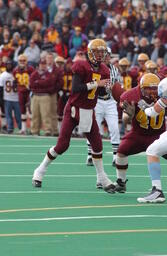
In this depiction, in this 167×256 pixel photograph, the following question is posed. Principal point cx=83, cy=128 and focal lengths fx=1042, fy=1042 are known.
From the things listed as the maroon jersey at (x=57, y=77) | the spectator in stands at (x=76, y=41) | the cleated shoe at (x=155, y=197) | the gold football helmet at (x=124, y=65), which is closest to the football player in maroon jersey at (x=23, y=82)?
the maroon jersey at (x=57, y=77)

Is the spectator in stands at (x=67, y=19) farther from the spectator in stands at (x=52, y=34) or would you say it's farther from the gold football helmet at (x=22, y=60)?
the gold football helmet at (x=22, y=60)

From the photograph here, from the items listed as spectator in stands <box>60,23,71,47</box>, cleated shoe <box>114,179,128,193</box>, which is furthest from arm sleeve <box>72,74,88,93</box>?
spectator in stands <box>60,23,71,47</box>

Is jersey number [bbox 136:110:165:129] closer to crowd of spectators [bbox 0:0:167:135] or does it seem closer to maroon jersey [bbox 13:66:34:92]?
maroon jersey [bbox 13:66:34:92]

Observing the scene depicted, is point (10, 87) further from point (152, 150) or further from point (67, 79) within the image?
point (152, 150)

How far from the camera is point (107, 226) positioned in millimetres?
9961

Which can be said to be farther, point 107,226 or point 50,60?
point 50,60

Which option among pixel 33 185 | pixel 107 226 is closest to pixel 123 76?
pixel 33 185

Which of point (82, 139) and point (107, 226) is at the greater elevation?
point (107, 226)

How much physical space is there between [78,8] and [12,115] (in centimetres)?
547

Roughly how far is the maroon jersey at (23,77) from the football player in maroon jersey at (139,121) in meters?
9.53

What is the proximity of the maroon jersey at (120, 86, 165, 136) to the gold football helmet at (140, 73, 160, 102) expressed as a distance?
4.4 inches

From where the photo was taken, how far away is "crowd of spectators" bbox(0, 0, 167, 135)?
80.4ft

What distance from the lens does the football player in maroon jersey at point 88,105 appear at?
12.5m

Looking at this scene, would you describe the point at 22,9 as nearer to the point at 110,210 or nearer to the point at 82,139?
the point at 82,139
